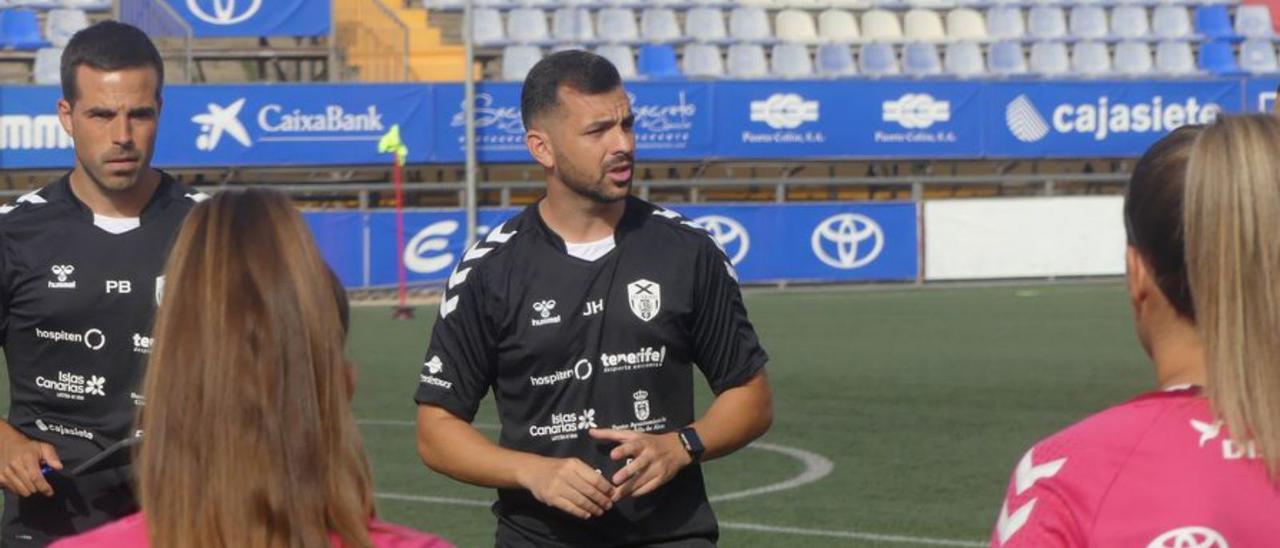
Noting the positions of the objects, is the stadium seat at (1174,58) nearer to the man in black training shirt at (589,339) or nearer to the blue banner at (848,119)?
the blue banner at (848,119)

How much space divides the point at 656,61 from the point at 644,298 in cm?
2407

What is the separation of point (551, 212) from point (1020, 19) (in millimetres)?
27596

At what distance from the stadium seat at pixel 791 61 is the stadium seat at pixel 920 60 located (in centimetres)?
149

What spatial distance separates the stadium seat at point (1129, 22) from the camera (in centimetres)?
3231

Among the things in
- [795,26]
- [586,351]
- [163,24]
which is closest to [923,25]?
[795,26]

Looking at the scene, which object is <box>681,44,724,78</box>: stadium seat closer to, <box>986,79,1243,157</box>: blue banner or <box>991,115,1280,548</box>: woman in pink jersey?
<box>986,79,1243,157</box>: blue banner

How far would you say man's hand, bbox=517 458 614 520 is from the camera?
4586 mm

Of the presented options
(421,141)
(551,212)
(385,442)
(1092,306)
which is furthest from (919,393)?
(421,141)

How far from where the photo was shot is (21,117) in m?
24.8

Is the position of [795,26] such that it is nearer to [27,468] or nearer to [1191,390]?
[27,468]

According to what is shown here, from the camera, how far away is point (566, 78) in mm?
5109

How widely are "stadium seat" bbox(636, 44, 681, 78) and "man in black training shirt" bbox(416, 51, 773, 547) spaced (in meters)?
23.7

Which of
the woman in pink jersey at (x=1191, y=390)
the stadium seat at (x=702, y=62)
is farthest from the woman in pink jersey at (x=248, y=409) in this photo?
the stadium seat at (x=702, y=62)

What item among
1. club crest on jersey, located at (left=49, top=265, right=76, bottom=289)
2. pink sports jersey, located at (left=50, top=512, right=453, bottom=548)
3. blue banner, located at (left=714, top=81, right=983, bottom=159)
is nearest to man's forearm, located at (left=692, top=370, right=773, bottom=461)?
club crest on jersey, located at (left=49, top=265, right=76, bottom=289)
